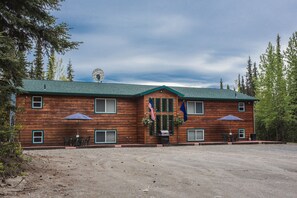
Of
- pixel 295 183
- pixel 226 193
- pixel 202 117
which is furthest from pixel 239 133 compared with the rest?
pixel 226 193

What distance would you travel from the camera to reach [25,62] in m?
8.84

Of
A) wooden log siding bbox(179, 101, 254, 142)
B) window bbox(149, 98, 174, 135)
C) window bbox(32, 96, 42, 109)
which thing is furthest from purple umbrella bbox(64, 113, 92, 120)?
wooden log siding bbox(179, 101, 254, 142)

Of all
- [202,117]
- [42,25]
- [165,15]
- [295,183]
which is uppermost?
[165,15]

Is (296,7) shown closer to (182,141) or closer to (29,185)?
(182,141)

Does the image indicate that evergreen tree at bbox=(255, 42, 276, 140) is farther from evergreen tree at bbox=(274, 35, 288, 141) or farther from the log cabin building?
the log cabin building

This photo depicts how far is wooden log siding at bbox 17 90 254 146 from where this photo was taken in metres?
23.2

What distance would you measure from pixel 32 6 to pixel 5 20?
1.01 meters

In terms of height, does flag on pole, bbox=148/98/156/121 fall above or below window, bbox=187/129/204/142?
above

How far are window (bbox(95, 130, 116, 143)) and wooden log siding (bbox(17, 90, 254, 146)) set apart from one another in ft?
1.02

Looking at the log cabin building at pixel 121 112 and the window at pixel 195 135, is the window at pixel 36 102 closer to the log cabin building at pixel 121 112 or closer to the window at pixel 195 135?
the log cabin building at pixel 121 112

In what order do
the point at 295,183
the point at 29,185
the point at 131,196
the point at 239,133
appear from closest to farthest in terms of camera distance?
the point at 131,196 → the point at 29,185 → the point at 295,183 → the point at 239,133

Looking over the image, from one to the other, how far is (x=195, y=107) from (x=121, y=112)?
637 cm

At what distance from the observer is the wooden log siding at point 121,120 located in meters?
23.2

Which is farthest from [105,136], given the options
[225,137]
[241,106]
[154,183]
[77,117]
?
[154,183]
